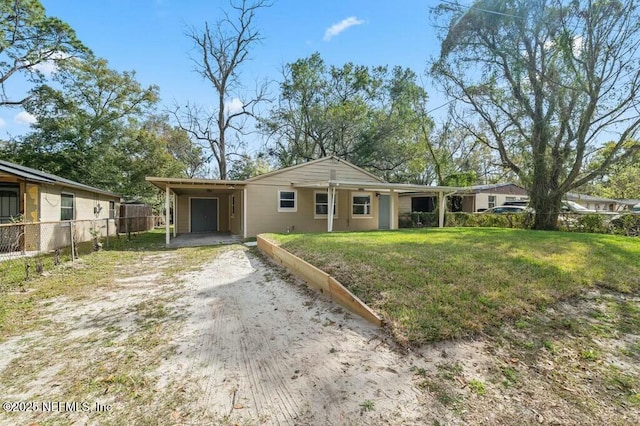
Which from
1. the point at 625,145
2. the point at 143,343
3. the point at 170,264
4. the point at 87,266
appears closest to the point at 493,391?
the point at 143,343

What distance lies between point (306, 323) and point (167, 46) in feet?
60.6

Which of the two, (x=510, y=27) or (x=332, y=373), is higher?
(x=510, y=27)

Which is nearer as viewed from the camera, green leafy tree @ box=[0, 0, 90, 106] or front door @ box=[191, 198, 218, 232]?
green leafy tree @ box=[0, 0, 90, 106]

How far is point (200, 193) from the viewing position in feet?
53.4

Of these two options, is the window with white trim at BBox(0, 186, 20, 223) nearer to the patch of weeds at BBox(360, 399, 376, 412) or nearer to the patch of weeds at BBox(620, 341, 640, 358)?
the patch of weeds at BBox(360, 399, 376, 412)

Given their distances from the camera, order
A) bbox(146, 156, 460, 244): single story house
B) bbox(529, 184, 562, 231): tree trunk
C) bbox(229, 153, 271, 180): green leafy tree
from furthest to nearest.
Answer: bbox(229, 153, 271, 180): green leafy tree < bbox(146, 156, 460, 244): single story house < bbox(529, 184, 562, 231): tree trunk

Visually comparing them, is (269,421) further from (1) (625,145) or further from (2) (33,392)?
(1) (625,145)

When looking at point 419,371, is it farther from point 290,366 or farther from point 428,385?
point 290,366

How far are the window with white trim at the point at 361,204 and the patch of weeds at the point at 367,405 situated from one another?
41.5 ft

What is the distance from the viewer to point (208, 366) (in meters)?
2.77

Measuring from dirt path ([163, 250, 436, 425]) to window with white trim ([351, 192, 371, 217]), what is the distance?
34.5ft

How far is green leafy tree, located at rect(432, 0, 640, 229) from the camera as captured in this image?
9.92 m

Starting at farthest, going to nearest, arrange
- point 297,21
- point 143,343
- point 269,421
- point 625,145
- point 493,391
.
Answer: point 297,21, point 625,145, point 143,343, point 493,391, point 269,421

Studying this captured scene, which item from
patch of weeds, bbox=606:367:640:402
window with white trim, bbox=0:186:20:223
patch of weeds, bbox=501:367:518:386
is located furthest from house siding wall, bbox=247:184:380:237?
patch of weeds, bbox=606:367:640:402
